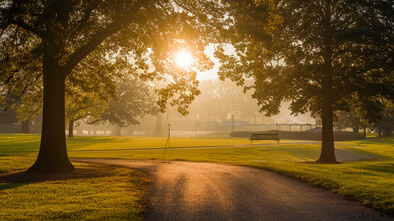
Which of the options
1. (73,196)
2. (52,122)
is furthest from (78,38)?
(73,196)

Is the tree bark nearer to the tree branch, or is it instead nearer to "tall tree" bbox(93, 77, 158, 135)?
the tree branch

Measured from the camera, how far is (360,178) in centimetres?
1069

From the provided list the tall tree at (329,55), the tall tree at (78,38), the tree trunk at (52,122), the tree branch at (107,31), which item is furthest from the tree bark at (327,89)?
the tree trunk at (52,122)

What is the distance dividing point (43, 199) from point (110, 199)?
5.32 ft

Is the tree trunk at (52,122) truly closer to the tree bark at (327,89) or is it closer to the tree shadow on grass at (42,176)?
the tree shadow on grass at (42,176)

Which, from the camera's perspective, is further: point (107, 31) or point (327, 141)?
point (327, 141)

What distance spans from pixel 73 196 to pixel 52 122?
541 centimetres

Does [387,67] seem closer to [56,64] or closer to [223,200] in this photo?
[223,200]

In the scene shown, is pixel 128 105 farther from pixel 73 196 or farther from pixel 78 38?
pixel 73 196

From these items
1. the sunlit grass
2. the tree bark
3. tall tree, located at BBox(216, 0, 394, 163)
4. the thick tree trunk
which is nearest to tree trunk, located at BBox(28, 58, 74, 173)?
the sunlit grass

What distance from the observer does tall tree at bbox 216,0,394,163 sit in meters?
16.1

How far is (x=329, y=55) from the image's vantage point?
1778 cm

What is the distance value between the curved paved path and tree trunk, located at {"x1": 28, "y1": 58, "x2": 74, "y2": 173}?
4400 millimetres

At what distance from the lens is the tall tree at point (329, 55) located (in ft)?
52.9
